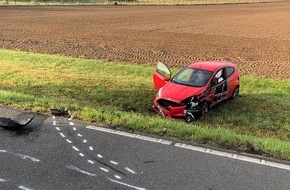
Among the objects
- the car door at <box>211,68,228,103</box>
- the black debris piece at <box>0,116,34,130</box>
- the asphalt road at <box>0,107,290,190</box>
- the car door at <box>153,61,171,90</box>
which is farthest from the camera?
the car door at <box>153,61,171,90</box>

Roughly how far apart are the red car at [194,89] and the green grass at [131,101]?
0.37 meters

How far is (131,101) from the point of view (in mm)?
11766

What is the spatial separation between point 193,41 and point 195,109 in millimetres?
19248

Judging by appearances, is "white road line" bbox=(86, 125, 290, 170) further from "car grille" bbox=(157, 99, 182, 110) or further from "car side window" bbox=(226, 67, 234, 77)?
"car side window" bbox=(226, 67, 234, 77)

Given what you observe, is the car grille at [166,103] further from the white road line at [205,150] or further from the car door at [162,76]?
the white road line at [205,150]

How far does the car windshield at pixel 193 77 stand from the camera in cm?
1099

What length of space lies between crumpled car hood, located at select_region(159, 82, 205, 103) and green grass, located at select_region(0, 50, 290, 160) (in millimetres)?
684

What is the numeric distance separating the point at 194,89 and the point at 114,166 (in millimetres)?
5723

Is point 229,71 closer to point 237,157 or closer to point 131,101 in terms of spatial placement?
point 131,101

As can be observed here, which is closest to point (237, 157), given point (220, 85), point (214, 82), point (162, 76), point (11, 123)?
point (11, 123)

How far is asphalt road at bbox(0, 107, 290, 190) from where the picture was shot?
15.9ft

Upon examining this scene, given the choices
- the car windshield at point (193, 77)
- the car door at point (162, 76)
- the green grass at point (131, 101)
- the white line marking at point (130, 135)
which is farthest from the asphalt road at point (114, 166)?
the car door at point (162, 76)

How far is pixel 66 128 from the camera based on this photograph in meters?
6.82

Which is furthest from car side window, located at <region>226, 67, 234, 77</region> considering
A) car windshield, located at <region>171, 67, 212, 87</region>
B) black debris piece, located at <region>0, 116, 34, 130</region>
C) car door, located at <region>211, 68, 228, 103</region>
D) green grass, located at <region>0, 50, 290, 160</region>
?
black debris piece, located at <region>0, 116, 34, 130</region>
